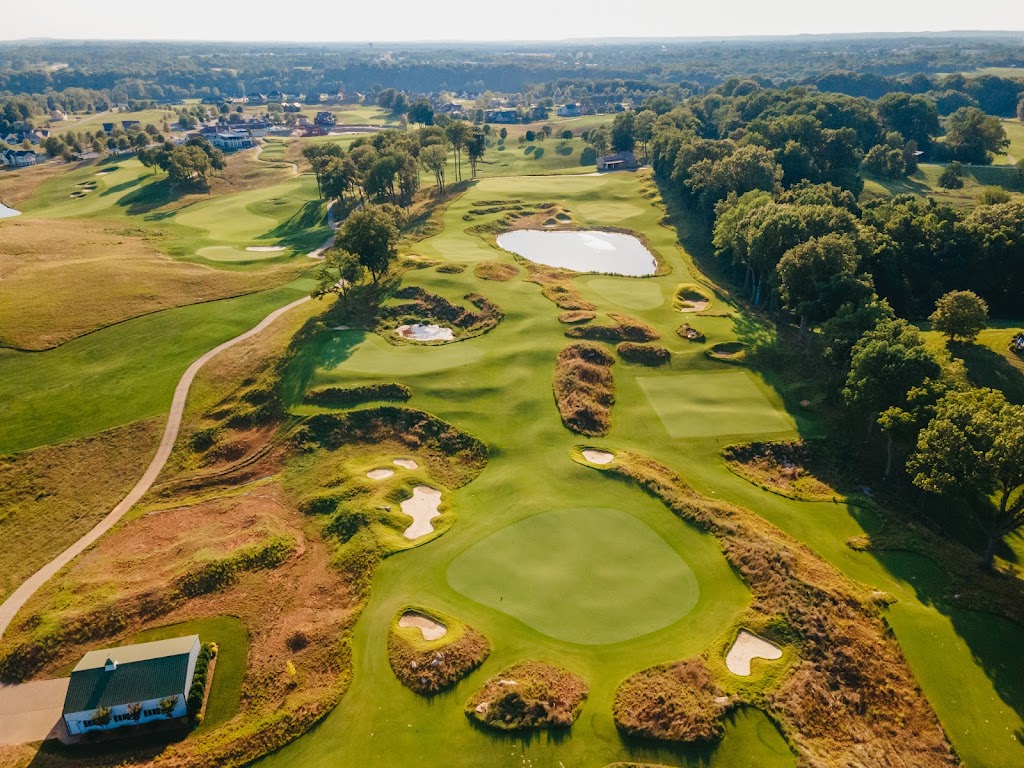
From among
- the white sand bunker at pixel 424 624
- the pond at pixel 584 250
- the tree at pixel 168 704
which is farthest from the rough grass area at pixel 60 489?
the pond at pixel 584 250

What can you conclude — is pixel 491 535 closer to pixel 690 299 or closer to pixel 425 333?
pixel 425 333

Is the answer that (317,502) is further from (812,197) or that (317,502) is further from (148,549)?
(812,197)

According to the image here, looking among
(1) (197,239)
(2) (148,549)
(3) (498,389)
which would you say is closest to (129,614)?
(2) (148,549)

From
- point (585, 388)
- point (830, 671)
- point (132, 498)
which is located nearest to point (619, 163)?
point (585, 388)

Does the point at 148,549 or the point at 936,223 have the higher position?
the point at 936,223

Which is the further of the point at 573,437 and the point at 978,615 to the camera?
the point at 573,437

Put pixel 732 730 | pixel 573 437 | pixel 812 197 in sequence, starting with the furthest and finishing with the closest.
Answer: pixel 812 197
pixel 573 437
pixel 732 730

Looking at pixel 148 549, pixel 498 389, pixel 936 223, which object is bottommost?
pixel 148 549
